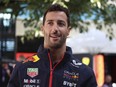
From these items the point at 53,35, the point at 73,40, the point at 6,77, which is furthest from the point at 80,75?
the point at 73,40

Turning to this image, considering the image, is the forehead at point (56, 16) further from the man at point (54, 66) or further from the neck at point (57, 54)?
the neck at point (57, 54)

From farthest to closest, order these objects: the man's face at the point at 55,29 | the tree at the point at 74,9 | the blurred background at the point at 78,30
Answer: the blurred background at the point at 78,30
the tree at the point at 74,9
the man's face at the point at 55,29

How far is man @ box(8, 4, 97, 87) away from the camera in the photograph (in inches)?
109

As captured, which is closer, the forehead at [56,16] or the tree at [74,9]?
the forehead at [56,16]

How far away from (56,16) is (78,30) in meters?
9.83

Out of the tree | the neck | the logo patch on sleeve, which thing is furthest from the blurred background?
the logo patch on sleeve

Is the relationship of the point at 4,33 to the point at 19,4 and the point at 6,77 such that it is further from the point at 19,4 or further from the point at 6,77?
the point at 19,4

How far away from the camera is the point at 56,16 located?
2.84 metres

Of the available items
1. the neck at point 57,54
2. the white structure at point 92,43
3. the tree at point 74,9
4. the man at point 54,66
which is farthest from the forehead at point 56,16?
the white structure at point 92,43

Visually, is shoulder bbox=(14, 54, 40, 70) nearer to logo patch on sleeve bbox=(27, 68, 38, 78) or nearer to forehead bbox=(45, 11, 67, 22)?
logo patch on sleeve bbox=(27, 68, 38, 78)

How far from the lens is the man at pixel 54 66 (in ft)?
9.12

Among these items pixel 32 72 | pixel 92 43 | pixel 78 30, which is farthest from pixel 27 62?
pixel 92 43

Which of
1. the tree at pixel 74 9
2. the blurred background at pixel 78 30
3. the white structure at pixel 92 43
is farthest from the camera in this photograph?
the white structure at pixel 92 43

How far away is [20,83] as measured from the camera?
279cm
